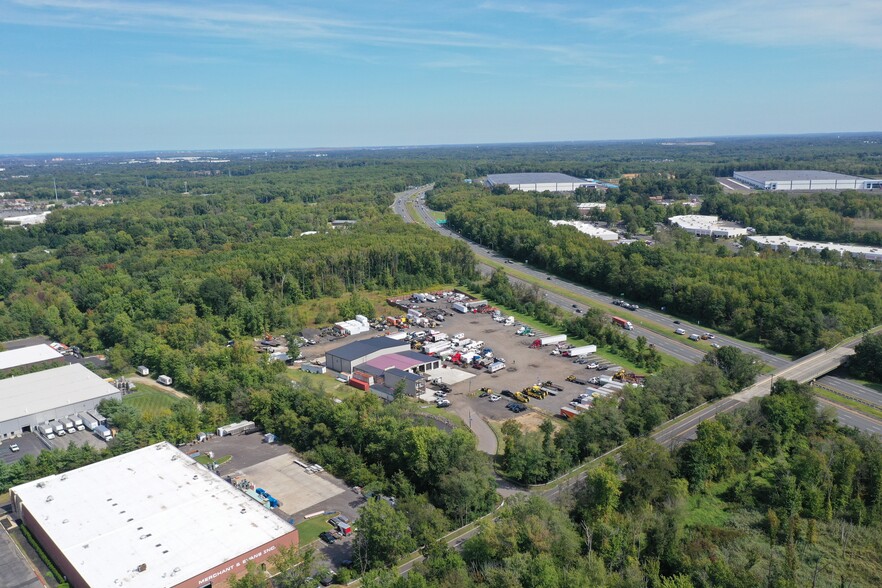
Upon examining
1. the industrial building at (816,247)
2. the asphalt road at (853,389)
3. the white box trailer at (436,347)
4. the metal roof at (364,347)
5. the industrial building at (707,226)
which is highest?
the industrial building at (707,226)

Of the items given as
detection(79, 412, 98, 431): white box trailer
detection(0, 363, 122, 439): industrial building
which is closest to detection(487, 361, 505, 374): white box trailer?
detection(0, 363, 122, 439): industrial building

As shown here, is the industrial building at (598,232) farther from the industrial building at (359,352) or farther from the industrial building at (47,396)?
the industrial building at (47,396)

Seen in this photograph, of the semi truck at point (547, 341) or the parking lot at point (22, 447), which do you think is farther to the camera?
the semi truck at point (547, 341)

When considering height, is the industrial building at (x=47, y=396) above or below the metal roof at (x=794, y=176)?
below

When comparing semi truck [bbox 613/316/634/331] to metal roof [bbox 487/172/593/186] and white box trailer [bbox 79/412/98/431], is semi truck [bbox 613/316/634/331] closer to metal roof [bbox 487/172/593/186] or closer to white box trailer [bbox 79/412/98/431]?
white box trailer [bbox 79/412/98/431]

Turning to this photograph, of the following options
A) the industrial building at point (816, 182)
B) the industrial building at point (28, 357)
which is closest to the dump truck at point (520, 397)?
the industrial building at point (28, 357)

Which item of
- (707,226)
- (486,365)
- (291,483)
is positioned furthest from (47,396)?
(707,226)

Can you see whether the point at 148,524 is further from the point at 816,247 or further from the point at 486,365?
the point at 816,247
